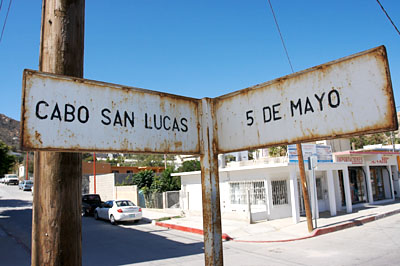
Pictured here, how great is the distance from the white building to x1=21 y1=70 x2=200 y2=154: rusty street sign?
47.6 feet

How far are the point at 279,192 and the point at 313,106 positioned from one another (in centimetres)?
1654

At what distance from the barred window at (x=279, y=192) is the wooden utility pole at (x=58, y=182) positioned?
1617 centimetres

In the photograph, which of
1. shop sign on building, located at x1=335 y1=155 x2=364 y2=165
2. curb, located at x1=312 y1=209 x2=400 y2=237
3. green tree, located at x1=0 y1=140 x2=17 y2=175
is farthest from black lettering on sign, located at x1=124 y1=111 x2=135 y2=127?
green tree, located at x1=0 y1=140 x2=17 y2=175

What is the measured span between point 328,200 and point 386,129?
20266mm

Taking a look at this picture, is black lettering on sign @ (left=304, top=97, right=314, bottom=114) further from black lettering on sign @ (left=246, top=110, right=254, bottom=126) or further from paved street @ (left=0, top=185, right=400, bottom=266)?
paved street @ (left=0, top=185, right=400, bottom=266)

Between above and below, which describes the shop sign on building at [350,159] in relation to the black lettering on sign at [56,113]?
below

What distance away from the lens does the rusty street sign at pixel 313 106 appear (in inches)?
64.5

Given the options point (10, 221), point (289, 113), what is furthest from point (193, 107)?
point (10, 221)

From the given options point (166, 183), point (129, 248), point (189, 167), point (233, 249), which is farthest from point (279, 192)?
point (189, 167)

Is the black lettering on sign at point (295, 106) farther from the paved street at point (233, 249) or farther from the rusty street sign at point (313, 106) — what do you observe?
the paved street at point (233, 249)

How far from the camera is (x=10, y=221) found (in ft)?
68.5

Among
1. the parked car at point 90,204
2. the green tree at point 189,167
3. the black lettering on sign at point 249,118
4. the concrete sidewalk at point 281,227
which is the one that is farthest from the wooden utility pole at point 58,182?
the green tree at point 189,167

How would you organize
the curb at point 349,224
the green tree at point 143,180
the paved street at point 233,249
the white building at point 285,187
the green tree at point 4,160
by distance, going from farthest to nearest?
the green tree at point 143,180 → the green tree at point 4,160 → the white building at point 285,187 → the curb at point 349,224 → the paved street at point 233,249

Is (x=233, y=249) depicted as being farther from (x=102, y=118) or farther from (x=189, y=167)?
(x=189, y=167)
